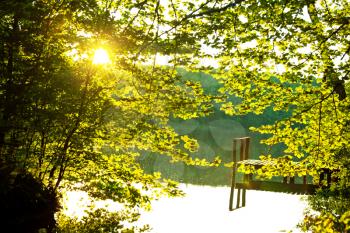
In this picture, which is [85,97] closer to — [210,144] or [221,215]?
[221,215]

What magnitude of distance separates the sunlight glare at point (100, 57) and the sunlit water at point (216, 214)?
634cm

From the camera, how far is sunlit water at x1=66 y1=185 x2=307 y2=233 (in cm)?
1640

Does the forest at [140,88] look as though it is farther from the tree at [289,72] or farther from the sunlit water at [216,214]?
the sunlit water at [216,214]

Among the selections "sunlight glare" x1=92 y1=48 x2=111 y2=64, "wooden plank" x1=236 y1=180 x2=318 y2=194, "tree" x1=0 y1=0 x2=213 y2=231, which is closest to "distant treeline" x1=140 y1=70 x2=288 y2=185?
"wooden plank" x1=236 y1=180 x2=318 y2=194

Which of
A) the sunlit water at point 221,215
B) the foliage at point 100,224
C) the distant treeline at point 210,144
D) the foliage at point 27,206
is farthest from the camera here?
the distant treeline at point 210,144

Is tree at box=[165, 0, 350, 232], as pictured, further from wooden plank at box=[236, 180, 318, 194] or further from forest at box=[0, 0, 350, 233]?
wooden plank at box=[236, 180, 318, 194]

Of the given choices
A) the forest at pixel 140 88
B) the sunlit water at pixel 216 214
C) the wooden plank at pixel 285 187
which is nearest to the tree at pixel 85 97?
the forest at pixel 140 88

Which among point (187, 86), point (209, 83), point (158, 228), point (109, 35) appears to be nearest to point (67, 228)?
point (187, 86)

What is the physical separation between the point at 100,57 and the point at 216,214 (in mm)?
14558

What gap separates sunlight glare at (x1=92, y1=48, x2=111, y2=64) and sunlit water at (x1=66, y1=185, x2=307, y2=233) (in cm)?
634

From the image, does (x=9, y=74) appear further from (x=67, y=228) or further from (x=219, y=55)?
(x=67, y=228)

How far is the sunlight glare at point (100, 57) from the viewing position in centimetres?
703

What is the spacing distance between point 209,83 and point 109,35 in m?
72.3

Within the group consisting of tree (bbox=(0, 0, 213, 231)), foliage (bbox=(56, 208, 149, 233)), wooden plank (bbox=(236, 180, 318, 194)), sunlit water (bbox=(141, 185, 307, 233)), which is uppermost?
tree (bbox=(0, 0, 213, 231))
